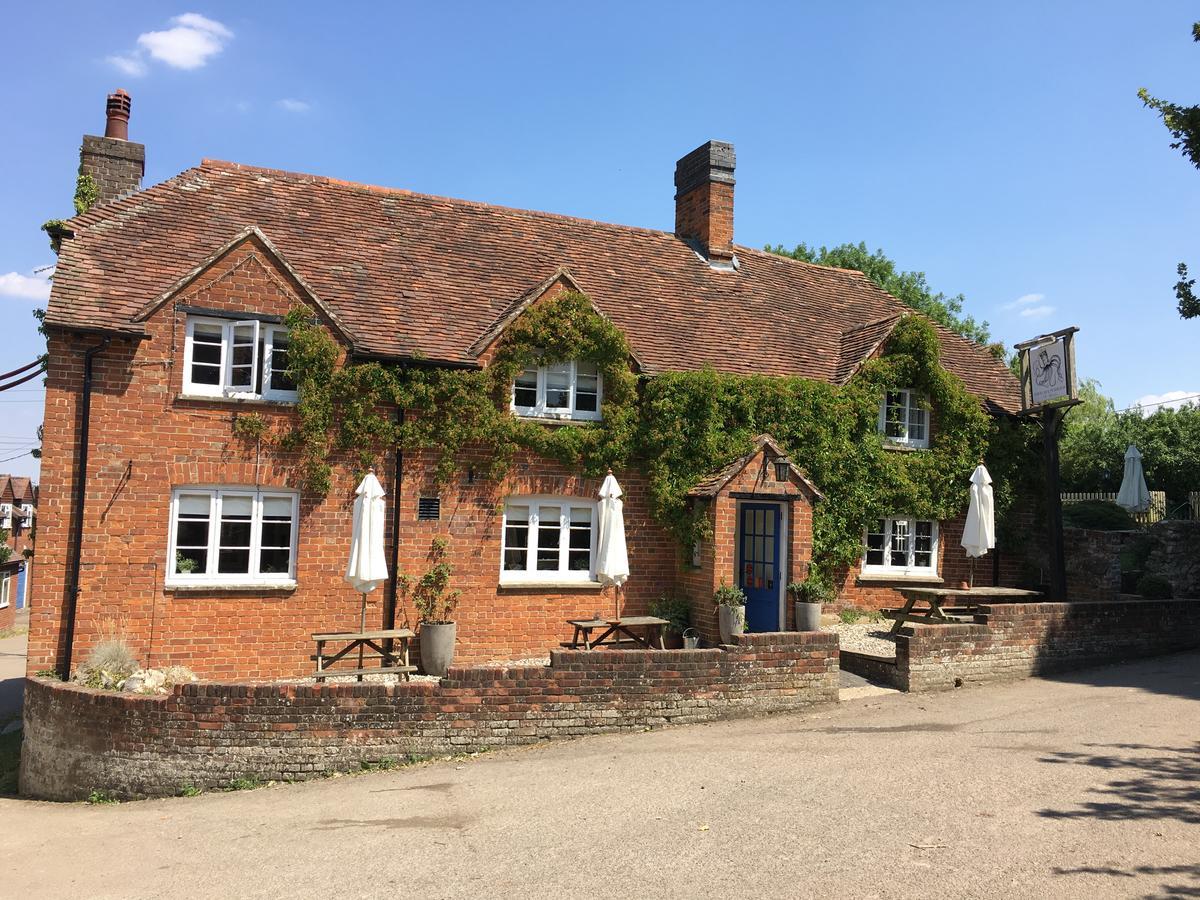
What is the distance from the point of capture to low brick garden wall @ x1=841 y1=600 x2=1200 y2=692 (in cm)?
1351

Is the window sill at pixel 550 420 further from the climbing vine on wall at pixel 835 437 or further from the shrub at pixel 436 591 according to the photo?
the shrub at pixel 436 591

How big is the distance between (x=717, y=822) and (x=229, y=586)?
8986 millimetres

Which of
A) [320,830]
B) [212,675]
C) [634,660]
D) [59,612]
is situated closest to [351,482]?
[212,675]

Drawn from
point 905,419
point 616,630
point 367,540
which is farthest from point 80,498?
point 905,419

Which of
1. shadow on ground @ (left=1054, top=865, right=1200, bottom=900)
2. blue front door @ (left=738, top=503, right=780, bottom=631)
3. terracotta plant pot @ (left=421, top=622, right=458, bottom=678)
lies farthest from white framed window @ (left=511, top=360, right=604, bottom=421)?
shadow on ground @ (left=1054, top=865, right=1200, bottom=900)

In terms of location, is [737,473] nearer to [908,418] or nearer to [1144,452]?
[908,418]

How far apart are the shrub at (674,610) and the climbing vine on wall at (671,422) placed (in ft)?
4.12

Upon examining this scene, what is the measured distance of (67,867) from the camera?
8414 millimetres

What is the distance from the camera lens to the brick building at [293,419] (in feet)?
43.5

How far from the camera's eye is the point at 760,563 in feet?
55.0

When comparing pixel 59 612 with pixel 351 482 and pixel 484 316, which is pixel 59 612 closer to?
pixel 351 482

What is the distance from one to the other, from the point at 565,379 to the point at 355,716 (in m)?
7.52

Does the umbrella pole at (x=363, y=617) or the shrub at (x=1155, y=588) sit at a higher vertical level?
the shrub at (x=1155, y=588)

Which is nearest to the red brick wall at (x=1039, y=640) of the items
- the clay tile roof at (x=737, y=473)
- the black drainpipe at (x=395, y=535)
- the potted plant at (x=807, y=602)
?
the potted plant at (x=807, y=602)
